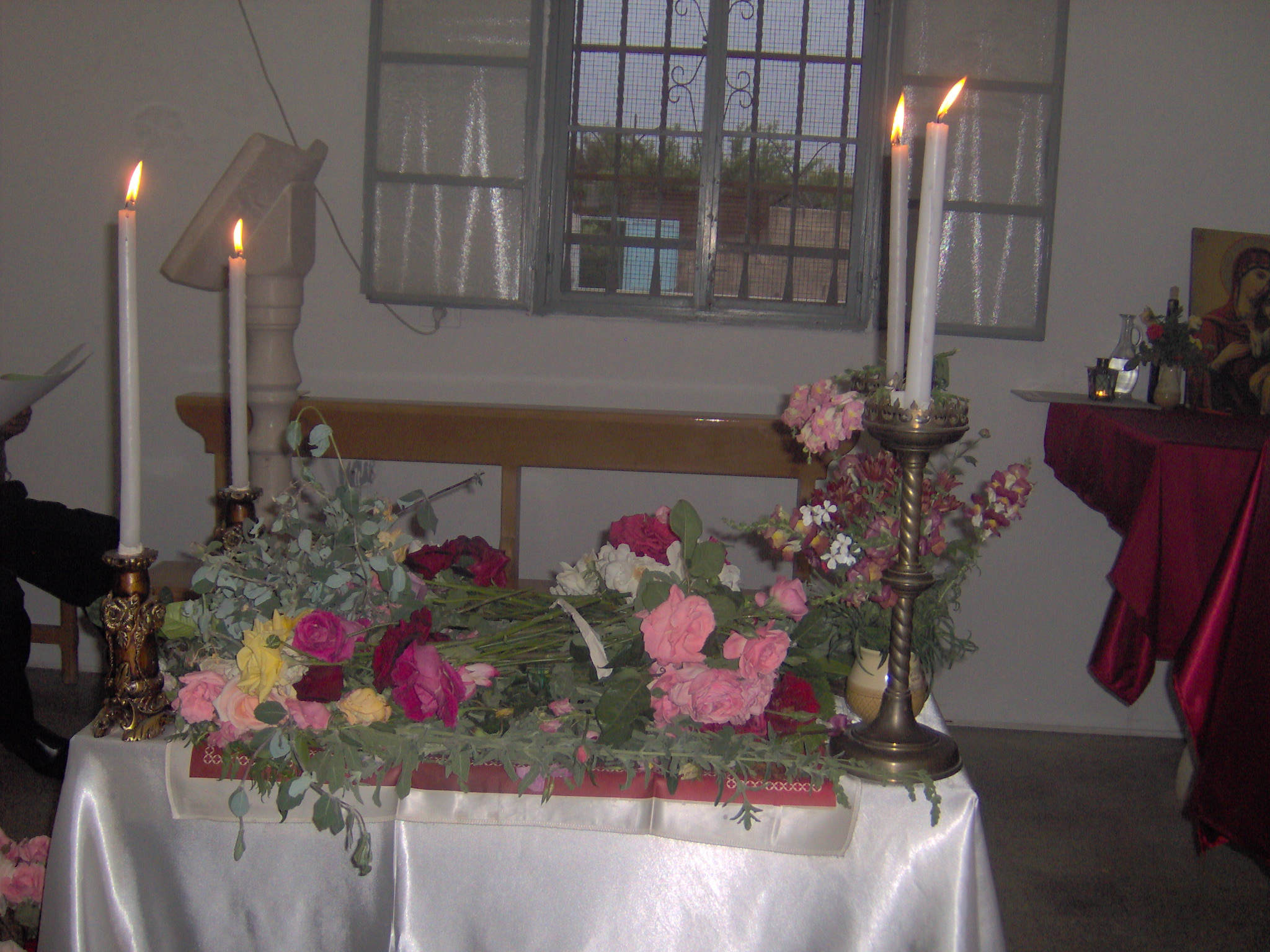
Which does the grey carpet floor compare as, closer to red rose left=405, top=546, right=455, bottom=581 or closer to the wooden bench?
the wooden bench

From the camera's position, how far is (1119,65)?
2.96m

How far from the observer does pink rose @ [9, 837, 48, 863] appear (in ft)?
4.48

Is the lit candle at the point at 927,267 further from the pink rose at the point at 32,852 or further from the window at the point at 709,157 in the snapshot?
the window at the point at 709,157

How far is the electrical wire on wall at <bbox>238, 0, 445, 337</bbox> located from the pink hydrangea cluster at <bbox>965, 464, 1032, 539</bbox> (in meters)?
2.32

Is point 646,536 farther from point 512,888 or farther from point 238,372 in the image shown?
point 238,372

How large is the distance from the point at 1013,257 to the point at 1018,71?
1.75ft

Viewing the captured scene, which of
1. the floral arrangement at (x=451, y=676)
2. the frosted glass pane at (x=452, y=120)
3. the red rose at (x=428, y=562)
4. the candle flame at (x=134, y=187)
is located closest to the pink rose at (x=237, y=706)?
the floral arrangement at (x=451, y=676)

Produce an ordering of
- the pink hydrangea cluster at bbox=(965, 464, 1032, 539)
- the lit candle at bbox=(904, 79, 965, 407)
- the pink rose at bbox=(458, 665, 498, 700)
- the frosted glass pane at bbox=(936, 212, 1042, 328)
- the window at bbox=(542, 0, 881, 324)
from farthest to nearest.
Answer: the window at bbox=(542, 0, 881, 324) → the frosted glass pane at bbox=(936, 212, 1042, 328) → the pink hydrangea cluster at bbox=(965, 464, 1032, 539) → the pink rose at bbox=(458, 665, 498, 700) → the lit candle at bbox=(904, 79, 965, 407)

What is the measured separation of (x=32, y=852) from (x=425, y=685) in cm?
85

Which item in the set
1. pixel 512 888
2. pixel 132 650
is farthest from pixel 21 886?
pixel 512 888

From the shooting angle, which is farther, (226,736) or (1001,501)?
(1001,501)

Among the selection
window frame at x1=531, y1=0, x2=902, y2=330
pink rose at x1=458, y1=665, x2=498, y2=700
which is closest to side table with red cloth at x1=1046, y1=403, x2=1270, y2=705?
window frame at x1=531, y1=0, x2=902, y2=330

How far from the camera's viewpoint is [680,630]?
0.92 metres

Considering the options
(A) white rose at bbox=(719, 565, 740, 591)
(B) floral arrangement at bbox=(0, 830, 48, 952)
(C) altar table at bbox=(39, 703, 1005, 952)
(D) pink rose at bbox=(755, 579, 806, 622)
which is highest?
(A) white rose at bbox=(719, 565, 740, 591)
